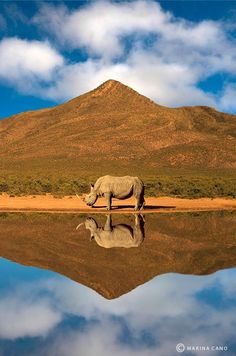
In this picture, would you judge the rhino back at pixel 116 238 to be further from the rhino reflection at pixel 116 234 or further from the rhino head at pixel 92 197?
the rhino head at pixel 92 197

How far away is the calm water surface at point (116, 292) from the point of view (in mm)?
6078

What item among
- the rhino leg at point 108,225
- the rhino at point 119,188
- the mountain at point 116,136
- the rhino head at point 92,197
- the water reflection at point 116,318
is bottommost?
the water reflection at point 116,318

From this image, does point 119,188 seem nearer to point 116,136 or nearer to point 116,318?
point 116,318

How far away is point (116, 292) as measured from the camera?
8.33m

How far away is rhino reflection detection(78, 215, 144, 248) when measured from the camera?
13.2 meters

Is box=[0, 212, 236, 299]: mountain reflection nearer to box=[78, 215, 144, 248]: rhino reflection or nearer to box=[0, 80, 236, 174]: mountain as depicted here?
box=[78, 215, 144, 248]: rhino reflection

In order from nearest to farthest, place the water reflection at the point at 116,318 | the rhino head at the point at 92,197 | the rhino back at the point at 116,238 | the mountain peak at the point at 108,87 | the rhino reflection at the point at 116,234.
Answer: the water reflection at the point at 116,318 → the rhino back at the point at 116,238 → the rhino reflection at the point at 116,234 → the rhino head at the point at 92,197 → the mountain peak at the point at 108,87

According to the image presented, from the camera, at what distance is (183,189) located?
37.0 meters

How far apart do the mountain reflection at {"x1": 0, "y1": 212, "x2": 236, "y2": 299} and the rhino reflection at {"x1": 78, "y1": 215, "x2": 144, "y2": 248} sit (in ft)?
0.23

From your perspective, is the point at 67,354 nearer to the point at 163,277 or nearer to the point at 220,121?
the point at 163,277

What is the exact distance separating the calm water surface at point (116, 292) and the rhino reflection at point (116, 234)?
0.03m

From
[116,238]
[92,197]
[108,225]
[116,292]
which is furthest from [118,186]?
[116,292]

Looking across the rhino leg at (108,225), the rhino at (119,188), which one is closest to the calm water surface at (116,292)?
the rhino leg at (108,225)

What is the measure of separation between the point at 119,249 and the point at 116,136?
89561mm
